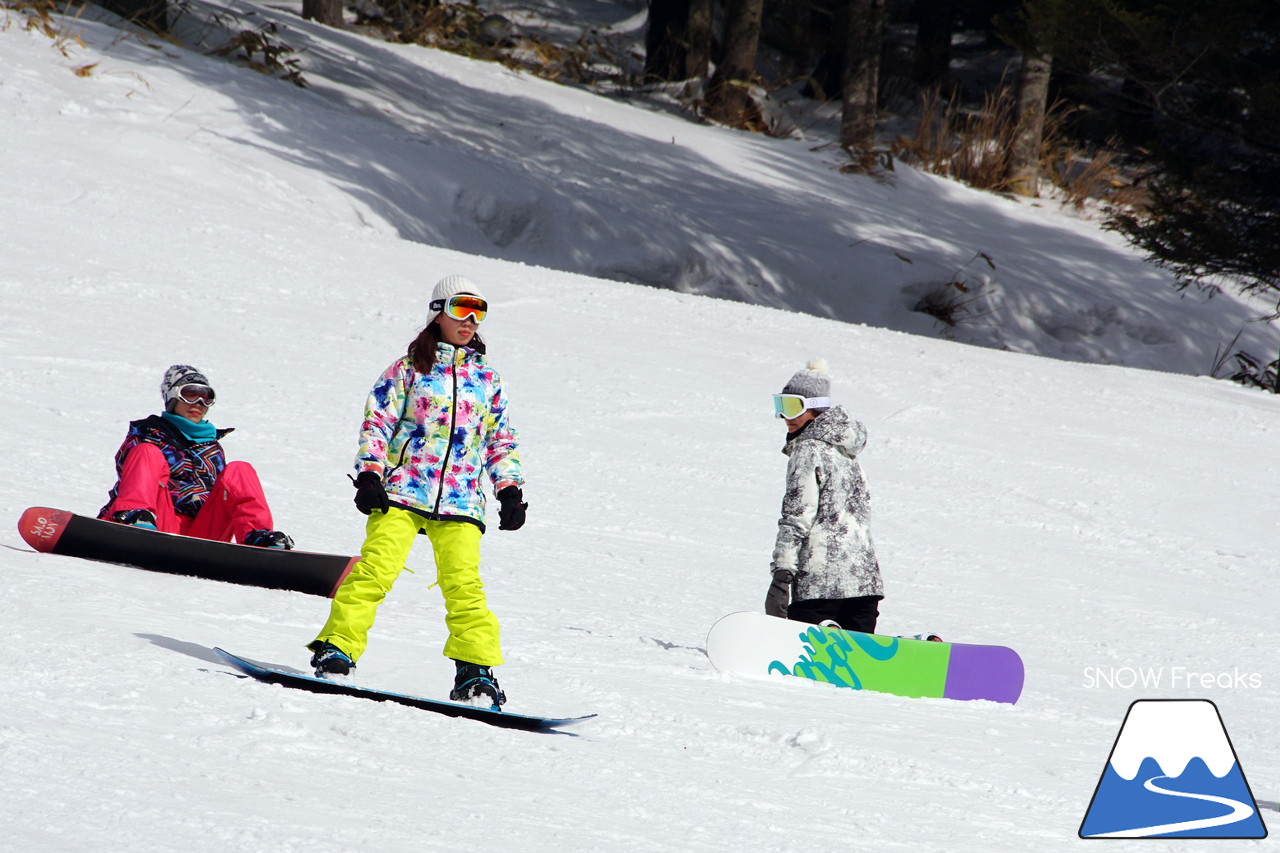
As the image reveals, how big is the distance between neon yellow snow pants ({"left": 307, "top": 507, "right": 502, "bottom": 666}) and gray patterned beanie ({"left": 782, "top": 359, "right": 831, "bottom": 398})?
169cm

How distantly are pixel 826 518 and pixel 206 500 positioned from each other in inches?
108

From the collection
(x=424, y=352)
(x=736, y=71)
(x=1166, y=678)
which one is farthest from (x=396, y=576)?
(x=736, y=71)

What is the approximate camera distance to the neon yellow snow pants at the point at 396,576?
4.09m

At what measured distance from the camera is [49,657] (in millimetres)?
3949

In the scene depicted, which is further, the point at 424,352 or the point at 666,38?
the point at 666,38

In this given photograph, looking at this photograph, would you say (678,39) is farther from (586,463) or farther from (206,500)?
(206,500)

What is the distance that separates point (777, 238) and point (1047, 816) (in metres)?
15.9

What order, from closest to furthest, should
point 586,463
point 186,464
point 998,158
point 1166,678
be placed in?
point 186,464, point 1166,678, point 586,463, point 998,158

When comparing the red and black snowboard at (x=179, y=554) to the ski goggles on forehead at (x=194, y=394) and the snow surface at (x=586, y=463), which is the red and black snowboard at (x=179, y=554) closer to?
the snow surface at (x=586, y=463)

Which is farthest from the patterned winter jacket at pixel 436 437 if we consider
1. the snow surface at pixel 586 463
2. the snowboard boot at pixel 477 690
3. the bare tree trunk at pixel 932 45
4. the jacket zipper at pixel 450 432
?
the bare tree trunk at pixel 932 45

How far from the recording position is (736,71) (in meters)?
23.6

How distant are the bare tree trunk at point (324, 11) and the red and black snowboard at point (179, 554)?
1950cm

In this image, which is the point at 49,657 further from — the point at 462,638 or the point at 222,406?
the point at 222,406

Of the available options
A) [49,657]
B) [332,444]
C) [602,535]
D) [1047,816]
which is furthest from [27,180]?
[1047,816]
